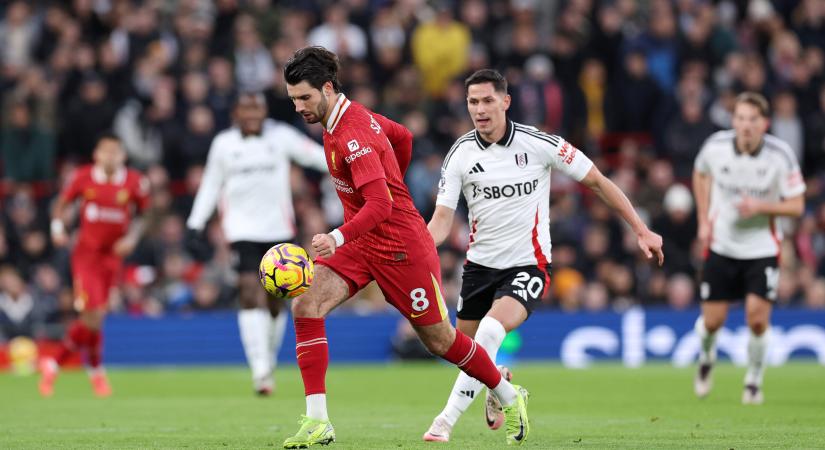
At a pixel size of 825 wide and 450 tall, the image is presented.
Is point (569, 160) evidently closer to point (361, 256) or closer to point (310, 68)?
point (361, 256)

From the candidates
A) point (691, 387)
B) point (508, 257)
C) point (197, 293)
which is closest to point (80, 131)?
point (197, 293)

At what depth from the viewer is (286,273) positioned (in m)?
8.34

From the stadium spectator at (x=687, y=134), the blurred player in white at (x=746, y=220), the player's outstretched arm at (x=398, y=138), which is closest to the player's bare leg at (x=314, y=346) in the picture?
the player's outstretched arm at (x=398, y=138)

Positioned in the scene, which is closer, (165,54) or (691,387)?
(691,387)

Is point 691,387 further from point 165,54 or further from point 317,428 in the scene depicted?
point 165,54

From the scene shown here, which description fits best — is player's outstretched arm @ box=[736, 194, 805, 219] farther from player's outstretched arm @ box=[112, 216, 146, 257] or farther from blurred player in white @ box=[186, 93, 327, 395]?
player's outstretched arm @ box=[112, 216, 146, 257]

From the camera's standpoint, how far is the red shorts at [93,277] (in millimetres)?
15211

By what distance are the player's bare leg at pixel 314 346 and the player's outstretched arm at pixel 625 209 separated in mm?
2010

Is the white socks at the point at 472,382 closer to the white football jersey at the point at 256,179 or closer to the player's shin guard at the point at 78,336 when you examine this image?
the white football jersey at the point at 256,179

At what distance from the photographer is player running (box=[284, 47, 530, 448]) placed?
8.45m

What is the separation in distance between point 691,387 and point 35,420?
23.2 feet

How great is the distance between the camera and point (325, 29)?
23.0 metres

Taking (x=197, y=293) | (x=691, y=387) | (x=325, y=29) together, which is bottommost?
(x=691, y=387)

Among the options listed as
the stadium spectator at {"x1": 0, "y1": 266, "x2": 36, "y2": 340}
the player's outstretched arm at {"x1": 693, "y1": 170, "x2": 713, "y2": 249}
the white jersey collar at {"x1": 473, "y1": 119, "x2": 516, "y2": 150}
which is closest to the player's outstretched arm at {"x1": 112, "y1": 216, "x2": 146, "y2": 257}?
the stadium spectator at {"x1": 0, "y1": 266, "x2": 36, "y2": 340}
